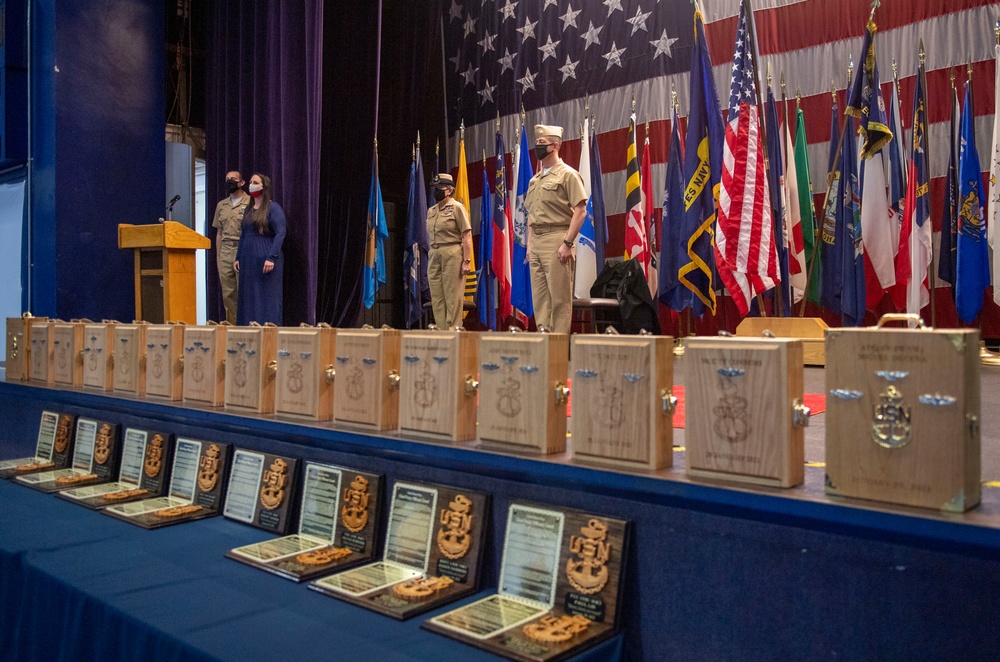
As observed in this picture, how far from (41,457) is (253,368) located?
1233 millimetres

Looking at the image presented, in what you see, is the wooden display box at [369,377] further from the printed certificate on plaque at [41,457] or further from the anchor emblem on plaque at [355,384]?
the printed certificate on plaque at [41,457]

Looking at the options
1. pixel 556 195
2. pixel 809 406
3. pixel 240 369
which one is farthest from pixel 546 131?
pixel 240 369

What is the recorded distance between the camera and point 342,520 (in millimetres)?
1600

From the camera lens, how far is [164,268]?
4.61 metres

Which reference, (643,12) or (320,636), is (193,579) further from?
(643,12)

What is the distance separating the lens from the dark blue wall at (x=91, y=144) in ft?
15.3

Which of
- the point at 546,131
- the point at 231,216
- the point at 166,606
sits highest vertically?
the point at 546,131

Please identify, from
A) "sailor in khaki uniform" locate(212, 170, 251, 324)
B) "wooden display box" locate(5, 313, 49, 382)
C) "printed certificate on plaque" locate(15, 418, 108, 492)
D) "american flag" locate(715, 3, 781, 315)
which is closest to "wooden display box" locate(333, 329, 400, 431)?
"printed certificate on plaque" locate(15, 418, 108, 492)

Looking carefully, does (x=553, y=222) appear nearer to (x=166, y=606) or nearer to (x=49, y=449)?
(x=49, y=449)

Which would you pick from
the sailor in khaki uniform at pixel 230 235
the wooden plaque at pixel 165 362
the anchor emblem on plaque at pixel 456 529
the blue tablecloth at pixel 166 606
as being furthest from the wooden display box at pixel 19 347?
the sailor in khaki uniform at pixel 230 235

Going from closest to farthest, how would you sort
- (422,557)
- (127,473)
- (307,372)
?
1. (422,557)
2. (307,372)
3. (127,473)

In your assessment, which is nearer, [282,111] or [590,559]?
[590,559]

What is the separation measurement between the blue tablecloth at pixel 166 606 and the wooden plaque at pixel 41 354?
0.87 meters

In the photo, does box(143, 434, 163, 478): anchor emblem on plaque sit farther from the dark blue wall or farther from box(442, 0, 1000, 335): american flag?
box(442, 0, 1000, 335): american flag
